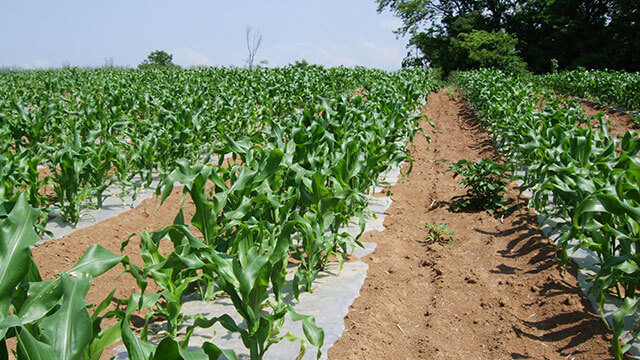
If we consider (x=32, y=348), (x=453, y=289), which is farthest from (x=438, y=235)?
(x=32, y=348)

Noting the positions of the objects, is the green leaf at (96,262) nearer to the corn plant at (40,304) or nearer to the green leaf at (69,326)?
the corn plant at (40,304)

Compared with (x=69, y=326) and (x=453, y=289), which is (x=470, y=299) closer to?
(x=453, y=289)

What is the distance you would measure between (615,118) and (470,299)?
1298 centimetres

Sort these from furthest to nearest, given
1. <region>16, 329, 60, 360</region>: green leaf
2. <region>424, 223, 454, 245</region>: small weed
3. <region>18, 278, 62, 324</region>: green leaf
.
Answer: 1. <region>424, 223, 454, 245</region>: small weed
2. <region>18, 278, 62, 324</region>: green leaf
3. <region>16, 329, 60, 360</region>: green leaf

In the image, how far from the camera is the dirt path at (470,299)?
304cm

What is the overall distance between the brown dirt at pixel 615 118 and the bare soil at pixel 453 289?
7.77m

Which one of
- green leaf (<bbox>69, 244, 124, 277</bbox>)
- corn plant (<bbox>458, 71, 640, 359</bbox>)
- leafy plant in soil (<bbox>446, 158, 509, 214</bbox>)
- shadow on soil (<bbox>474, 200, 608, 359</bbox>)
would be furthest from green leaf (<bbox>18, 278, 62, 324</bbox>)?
leafy plant in soil (<bbox>446, 158, 509, 214</bbox>)

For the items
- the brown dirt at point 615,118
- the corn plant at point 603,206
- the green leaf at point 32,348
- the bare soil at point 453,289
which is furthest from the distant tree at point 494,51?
the green leaf at point 32,348

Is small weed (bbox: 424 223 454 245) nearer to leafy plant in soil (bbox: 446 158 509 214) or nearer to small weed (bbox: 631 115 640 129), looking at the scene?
leafy plant in soil (bbox: 446 158 509 214)

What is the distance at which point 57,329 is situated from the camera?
174cm

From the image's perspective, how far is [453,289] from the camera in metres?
3.87

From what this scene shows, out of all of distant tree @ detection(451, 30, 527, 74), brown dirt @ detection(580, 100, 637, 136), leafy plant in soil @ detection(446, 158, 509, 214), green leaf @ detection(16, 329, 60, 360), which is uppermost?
distant tree @ detection(451, 30, 527, 74)

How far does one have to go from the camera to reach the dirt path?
3041mm

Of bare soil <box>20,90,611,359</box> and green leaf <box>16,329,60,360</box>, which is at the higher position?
green leaf <box>16,329,60,360</box>
